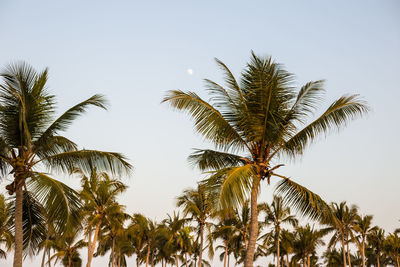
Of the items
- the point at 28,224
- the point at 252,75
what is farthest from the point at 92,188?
the point at 252,75

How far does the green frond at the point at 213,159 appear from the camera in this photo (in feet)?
45.4

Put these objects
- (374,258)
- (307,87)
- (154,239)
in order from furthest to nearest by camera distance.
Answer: (374,258) → (154,239) → (307,87)

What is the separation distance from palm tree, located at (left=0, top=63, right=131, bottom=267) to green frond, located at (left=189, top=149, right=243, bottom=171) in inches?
116

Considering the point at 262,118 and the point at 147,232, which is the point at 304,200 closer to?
the point at 262,118

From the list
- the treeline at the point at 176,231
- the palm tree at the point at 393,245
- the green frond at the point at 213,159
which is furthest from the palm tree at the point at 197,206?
the palm tree at the point at 393,245

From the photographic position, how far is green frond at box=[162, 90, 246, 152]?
1259cm

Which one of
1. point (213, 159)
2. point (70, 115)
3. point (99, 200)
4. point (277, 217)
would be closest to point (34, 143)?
point (70, 115)

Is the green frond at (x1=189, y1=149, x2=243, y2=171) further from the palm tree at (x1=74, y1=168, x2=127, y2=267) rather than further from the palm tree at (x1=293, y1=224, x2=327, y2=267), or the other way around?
the palm tree at (x1=293, y1=224, x2=327, y2=267)

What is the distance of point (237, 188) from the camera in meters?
10.5

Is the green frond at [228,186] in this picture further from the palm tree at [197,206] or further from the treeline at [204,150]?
the palm tree at [197,206]

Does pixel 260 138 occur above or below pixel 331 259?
above

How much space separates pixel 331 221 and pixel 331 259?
59531mm

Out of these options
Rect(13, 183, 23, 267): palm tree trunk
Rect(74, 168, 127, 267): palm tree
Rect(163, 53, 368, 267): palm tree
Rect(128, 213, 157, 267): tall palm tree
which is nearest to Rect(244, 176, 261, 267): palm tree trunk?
Rect(163, 53, 368, 267): palm tree

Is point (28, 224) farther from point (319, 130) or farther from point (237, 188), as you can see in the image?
point (319, 130)
